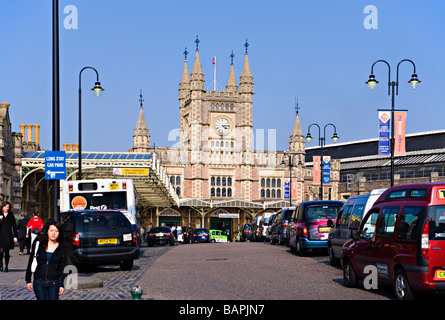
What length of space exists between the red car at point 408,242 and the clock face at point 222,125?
8717 cm

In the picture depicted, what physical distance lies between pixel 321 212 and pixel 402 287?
1144cm

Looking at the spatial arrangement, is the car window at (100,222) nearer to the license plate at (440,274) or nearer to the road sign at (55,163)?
the road sign at (55,163)

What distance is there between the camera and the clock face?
10081 centimetres

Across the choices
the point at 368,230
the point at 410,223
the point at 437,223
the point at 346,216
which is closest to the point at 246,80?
the point at 346,216

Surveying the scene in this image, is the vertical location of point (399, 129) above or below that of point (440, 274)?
above

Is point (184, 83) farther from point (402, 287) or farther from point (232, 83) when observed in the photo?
point (402, 287)

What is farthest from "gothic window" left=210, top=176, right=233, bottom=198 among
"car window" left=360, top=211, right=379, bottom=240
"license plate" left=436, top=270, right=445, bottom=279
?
"license plate" left=436, top=270, right=445, bottom=279

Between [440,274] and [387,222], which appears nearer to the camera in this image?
[440,274]

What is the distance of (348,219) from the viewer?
18812mm

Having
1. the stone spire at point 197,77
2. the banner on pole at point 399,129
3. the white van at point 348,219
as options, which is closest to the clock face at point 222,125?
the stone spire at point 197,77

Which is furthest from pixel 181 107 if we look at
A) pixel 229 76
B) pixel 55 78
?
pixel 55 78

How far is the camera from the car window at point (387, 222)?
40.8 feet

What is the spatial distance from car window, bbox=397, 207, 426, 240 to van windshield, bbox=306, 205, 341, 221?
11.0 metres

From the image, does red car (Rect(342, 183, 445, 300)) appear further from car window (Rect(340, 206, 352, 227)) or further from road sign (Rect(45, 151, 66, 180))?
road sign (Rect(45, 151, 66, 180))
